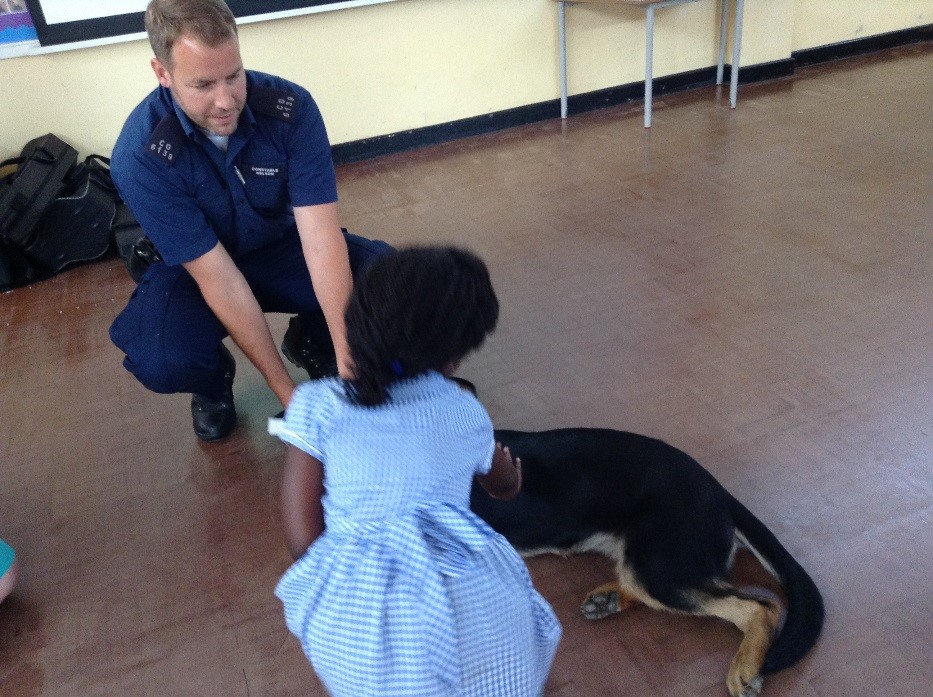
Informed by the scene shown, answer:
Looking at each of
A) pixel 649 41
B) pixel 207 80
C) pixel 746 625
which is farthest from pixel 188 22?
pixel 649 41

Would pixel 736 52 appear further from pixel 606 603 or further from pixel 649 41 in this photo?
pixel 606 603


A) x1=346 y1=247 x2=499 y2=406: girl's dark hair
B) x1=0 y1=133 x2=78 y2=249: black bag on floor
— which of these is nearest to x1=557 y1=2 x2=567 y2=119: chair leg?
x1=0 y1=133 x2=78 y2=249: black bag on floor

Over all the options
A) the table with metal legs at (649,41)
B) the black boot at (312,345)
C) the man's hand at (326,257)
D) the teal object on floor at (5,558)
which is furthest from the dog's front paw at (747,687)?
the table with metal legs at (649,41)

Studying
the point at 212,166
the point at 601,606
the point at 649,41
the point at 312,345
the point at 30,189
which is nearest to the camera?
the point at 601,606

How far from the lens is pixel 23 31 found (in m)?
3.81

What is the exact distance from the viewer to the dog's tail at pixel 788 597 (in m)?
1.37

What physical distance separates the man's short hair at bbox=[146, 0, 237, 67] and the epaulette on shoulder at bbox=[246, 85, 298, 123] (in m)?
0.28

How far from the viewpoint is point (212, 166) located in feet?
6.52

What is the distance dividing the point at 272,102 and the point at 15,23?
8.89ft

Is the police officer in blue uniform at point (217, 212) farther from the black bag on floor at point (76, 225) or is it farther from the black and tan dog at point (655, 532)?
the black bag on floor at point (76, 225)

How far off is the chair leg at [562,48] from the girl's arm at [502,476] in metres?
4.01

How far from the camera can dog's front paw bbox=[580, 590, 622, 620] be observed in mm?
1560

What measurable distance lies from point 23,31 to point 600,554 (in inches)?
152

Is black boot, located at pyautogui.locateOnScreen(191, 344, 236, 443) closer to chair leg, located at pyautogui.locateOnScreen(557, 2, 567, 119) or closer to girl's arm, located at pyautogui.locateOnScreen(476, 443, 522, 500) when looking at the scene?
girl's arm, located at pyautogui.locateOnScreen(476, 443, 522, 500)
